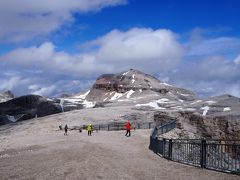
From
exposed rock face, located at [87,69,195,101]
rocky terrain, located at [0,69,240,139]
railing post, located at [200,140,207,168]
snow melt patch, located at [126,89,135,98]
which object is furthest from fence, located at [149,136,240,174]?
exposed rock face, located at [87,69,195,101]

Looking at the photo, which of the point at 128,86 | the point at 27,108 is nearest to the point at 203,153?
the point at 27,108

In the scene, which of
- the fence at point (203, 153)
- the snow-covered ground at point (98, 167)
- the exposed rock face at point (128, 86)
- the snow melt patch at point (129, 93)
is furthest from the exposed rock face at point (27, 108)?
the fence at point (203, 153)

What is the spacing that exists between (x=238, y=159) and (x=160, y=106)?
3226 inches

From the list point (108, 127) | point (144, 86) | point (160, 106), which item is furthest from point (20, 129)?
point (144, 86)

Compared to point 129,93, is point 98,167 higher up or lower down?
lower down

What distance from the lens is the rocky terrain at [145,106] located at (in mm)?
53844

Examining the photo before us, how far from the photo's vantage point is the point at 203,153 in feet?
61.6

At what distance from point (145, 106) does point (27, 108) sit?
40089mm

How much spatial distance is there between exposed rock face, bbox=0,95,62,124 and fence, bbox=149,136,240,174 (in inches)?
3540

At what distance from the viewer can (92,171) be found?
58.4 feet

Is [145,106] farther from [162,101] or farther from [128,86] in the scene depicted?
[128,86]

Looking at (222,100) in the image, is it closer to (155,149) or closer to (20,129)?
(20,129)

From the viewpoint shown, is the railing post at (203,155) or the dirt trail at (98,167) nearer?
the dirt trail at (98,167)

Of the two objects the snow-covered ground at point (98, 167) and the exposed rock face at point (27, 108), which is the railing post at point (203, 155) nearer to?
the snow-covered ground at point (98, 167)
